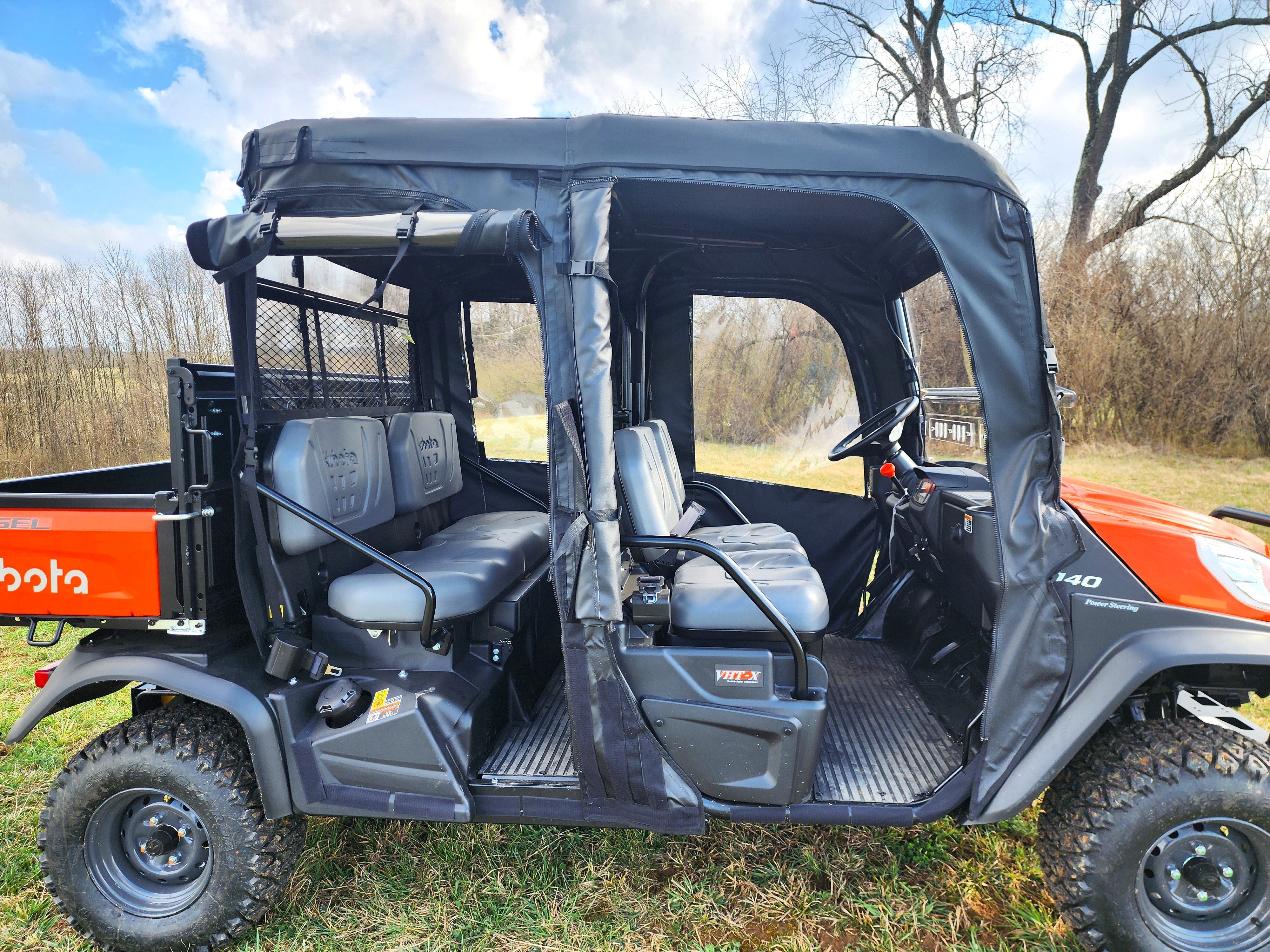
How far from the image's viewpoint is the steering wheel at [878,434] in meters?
3.07

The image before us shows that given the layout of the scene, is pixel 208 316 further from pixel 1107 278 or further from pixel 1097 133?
pixel 1097 133

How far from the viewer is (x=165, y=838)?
2.17m

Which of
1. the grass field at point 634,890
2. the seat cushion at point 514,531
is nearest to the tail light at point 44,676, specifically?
the grass field at point 634,890

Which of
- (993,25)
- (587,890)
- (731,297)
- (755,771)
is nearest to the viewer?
(755,771)

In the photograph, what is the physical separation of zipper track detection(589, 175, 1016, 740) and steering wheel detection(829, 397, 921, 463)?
1.13m

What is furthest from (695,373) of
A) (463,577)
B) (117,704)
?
(117,704)

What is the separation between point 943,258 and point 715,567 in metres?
1.30

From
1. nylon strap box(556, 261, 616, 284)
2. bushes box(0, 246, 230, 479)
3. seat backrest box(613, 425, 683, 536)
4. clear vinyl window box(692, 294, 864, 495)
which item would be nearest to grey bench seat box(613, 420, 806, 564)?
seat backrest box(613, 425, 683, 536)

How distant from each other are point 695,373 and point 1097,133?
1265cm

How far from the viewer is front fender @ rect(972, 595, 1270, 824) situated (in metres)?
1.83

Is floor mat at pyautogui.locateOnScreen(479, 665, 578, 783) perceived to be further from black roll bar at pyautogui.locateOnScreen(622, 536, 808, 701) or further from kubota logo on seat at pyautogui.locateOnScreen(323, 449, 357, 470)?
kubota logo on seat at pyautogui.locateOnScreen(323, 449, 357, 470)

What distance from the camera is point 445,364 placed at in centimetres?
387

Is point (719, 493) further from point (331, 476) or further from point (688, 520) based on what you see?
point (331, 476)

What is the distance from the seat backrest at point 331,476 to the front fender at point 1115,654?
2217 millimetres
